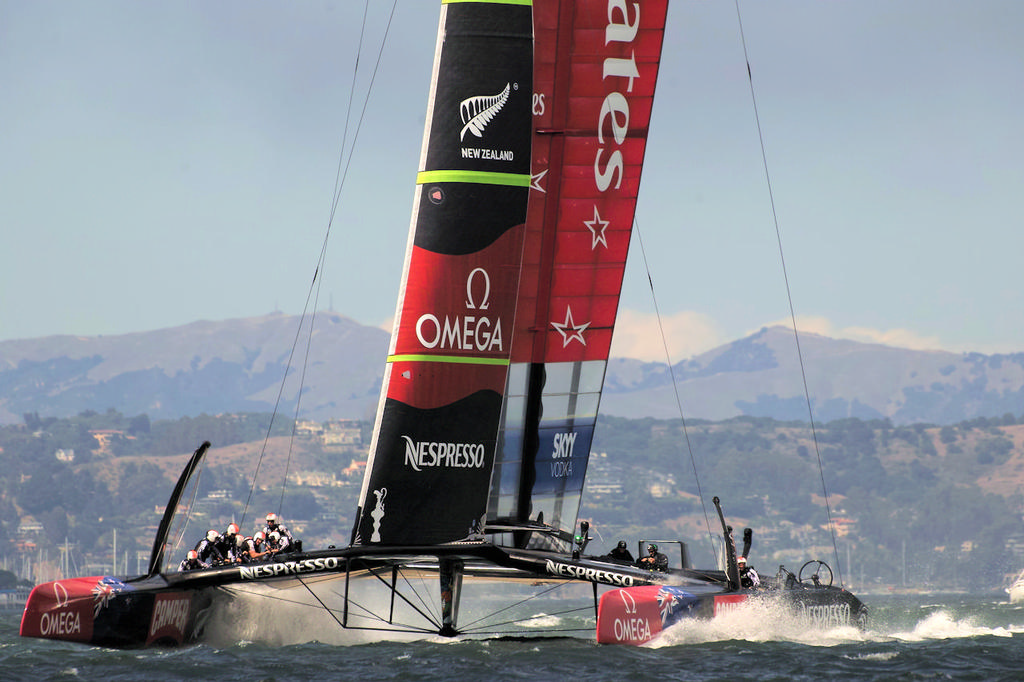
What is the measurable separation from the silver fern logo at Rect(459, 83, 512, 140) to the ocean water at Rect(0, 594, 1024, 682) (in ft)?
17.0

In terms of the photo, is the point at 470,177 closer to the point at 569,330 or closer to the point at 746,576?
the point at 569,330

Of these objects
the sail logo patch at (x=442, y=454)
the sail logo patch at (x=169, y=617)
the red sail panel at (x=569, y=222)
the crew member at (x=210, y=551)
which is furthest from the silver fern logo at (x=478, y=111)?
the sail logo patch at (x=169, y=617)

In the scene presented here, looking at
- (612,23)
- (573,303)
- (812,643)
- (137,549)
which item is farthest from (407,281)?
(137,549)

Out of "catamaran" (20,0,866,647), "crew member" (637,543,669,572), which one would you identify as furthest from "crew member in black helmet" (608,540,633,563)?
"catamaran" (20,0,866,647)

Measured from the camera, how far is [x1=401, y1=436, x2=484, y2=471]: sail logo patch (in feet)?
44.7

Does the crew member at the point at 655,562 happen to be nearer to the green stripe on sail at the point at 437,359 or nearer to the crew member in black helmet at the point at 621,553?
the crew member in black helmet at the point at 621,553

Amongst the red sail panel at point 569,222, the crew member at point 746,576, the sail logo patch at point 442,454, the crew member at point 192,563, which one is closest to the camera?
the sail logo patch at point 442,454

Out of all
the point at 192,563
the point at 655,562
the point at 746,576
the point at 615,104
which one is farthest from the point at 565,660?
the point at 615,104

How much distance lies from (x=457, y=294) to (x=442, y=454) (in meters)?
1.56

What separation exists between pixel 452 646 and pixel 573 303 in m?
4.47

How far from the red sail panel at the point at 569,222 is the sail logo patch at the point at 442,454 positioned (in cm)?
279

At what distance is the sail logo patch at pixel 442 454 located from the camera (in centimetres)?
1361

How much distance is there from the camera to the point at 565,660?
541 inches

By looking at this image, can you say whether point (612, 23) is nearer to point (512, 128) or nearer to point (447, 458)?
point (512, 128)
